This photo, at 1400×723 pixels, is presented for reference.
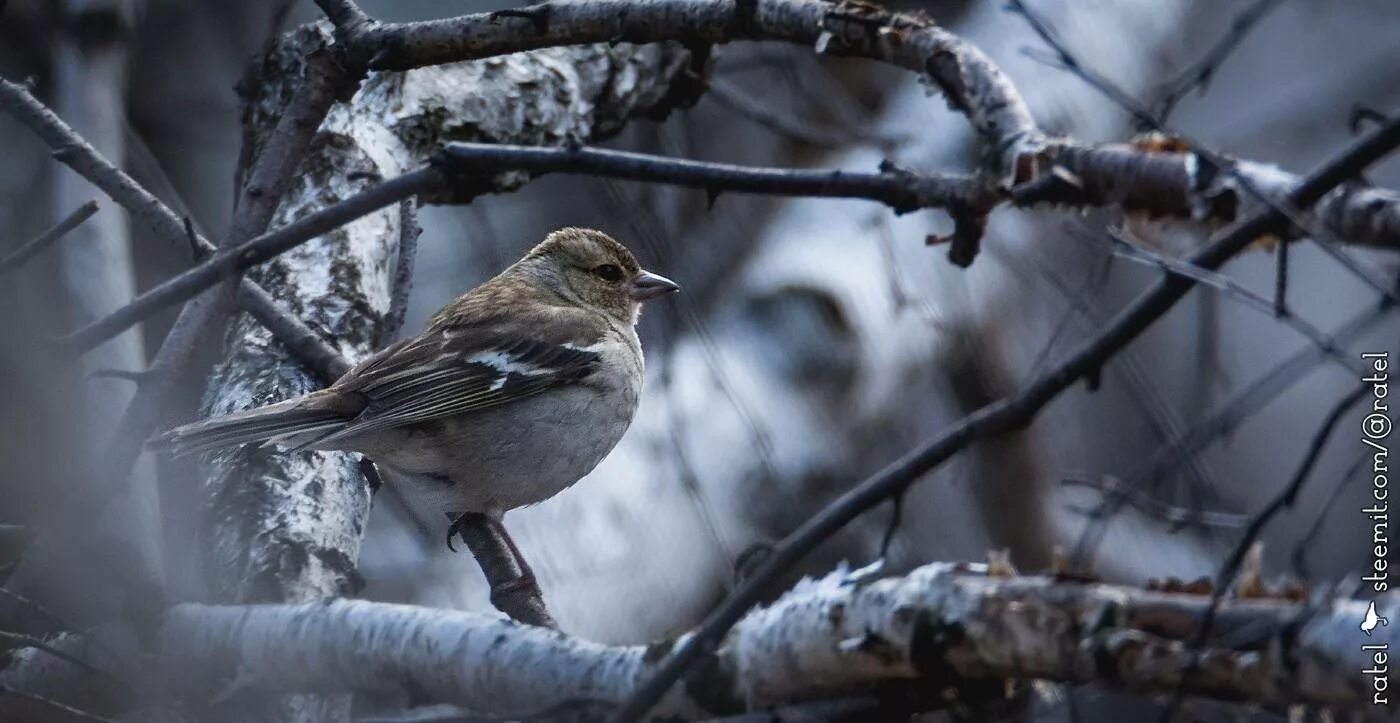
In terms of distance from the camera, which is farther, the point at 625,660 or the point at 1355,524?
the point at 1355,524

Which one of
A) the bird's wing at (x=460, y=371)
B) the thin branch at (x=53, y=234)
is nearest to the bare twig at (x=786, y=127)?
the bird's wing at (x=460, y=371)

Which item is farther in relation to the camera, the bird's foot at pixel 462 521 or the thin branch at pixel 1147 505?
the bird's foot at pixel 462 521

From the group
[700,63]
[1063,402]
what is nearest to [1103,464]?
[1063,402]

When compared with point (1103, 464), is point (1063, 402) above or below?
above

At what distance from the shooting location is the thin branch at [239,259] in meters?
2.56

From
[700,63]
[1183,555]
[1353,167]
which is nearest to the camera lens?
[1353,167]

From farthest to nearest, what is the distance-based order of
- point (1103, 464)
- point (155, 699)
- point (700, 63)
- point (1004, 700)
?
point (1103, 464), point (700, 63), point (155, 699), point (1004, 700)

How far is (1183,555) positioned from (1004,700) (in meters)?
5.41

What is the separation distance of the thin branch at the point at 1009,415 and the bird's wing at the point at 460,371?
7.09 feet

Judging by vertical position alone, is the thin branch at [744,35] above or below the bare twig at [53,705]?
above

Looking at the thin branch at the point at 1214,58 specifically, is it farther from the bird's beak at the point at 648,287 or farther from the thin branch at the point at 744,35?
the bird's beak at the point at 648,287

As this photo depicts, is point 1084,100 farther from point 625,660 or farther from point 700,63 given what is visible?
point 625,660

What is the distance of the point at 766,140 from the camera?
848 centimetres

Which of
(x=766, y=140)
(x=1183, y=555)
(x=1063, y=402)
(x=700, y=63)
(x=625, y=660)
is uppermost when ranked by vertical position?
(x=766, y=140)
